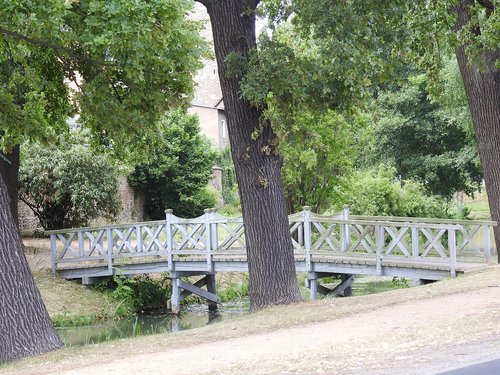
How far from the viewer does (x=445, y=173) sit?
47000 mm

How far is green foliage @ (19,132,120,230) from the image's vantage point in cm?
3238

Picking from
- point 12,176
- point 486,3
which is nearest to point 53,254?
point 12,176

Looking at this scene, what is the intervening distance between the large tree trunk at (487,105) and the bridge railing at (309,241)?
1031 mm

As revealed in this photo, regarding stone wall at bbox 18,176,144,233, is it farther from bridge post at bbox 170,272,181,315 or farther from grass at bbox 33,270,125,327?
bridge post at bbox 170,272,181,315

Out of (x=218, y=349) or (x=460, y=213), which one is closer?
(x=218, y=349)

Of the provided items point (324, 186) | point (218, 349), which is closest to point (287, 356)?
point (218, 349)

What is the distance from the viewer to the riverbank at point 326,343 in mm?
9883

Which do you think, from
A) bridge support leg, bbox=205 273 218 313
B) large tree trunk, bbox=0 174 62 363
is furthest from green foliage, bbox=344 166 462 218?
large tree trunk, bbox=0 174 62 363

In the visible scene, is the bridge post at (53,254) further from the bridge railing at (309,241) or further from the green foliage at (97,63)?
the green foliage at (97,63)

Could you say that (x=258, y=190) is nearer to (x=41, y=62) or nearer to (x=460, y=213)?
(x=41, y=62)

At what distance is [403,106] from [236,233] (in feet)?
83.8

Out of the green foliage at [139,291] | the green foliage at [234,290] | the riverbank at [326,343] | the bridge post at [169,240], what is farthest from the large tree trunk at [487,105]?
the green foliage at [139,291]

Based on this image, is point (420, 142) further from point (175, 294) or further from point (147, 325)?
point (147, 325)

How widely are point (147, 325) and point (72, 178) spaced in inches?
408
